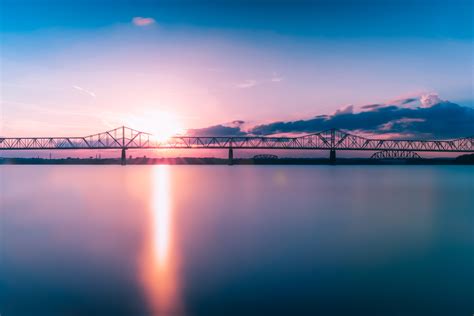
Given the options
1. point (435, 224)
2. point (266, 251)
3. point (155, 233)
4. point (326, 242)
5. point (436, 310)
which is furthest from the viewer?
point (435, 224)

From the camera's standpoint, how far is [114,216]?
63.5 ft

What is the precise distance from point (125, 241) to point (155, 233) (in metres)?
1.91

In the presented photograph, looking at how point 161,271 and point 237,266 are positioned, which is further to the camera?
point 237,266

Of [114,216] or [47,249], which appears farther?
[114,216]

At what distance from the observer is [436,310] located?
6.79m

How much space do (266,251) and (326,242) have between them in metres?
2.62

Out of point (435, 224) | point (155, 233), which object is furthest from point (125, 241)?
point (435, 224)

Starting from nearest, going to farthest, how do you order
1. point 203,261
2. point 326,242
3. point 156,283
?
point 156,283
point 203,261
point 326,242

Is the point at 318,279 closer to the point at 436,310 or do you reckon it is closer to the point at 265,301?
the point at 265,301

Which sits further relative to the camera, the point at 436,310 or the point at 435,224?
the point at 435,224

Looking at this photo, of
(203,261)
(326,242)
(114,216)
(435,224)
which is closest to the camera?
(203,261)

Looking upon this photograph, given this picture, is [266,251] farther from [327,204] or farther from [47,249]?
[327,204]

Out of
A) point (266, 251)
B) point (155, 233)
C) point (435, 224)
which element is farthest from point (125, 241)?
point (435, 224)

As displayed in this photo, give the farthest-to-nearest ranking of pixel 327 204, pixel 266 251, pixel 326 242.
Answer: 1. pixel 327 204
2. pixel 326 242
3. pixel 266 251
